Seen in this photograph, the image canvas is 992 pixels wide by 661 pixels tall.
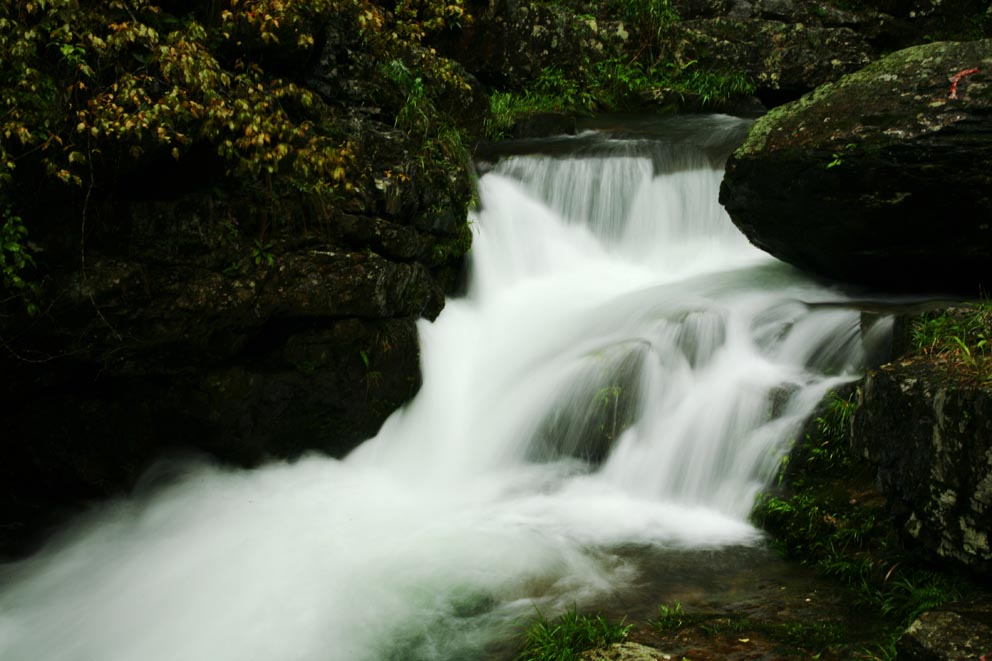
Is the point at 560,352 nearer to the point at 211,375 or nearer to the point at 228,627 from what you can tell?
the point at 211,375

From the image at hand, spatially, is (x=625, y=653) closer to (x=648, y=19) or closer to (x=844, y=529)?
(x=844, y=529)

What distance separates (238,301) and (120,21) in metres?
1.93

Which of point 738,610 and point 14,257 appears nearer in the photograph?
point 738,610

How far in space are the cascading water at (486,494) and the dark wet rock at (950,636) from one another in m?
1.66

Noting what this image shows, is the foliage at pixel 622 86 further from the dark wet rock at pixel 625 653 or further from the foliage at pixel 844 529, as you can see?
the dark wet rock at pixel 625 653

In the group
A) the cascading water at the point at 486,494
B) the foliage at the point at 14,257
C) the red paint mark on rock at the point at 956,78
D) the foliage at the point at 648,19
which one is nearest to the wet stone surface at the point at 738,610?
the cascading water at the point at 486,494

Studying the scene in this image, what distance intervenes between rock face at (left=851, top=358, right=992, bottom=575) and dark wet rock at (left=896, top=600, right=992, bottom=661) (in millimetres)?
387

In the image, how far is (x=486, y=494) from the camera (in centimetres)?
610

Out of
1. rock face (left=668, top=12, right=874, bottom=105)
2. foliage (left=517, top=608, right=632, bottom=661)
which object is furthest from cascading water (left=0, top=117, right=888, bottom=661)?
rock face (left=668, top=12, right=874, bottom=105)

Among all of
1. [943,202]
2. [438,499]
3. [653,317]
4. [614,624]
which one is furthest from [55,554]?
[943,202]

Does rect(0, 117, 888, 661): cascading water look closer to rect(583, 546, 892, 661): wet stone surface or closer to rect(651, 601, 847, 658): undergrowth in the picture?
rect(583, 546, 892, 661): wet stone surface

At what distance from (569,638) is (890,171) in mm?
4061

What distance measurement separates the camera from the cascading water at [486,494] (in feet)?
15.2

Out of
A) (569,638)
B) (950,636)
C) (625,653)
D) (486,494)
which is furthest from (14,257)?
(950,636)
